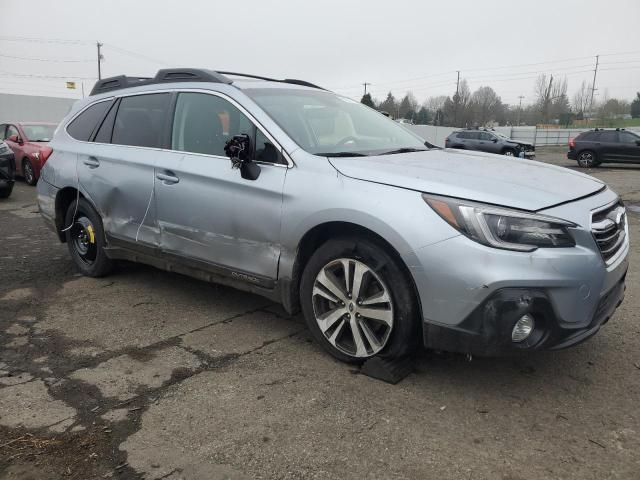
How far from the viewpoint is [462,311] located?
2750mm

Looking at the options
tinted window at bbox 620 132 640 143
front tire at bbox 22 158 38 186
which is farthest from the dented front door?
tinted window at bbox 620 132 640 143

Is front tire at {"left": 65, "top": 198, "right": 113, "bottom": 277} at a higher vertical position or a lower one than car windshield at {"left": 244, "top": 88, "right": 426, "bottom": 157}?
lower

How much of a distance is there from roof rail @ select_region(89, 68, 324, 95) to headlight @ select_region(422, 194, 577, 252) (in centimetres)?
220

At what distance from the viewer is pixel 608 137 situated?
22.2m

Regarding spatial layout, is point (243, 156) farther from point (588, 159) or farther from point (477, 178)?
point (588, 159)

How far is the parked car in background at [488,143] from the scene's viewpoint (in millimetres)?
26984

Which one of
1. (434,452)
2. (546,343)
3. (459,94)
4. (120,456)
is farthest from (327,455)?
(459,94)

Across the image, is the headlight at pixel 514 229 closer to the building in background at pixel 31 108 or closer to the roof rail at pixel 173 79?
the roof rail at pixel 173 79

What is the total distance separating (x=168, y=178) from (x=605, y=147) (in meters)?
22.5

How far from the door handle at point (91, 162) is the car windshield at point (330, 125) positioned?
5.71ft

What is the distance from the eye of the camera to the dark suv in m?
21.5

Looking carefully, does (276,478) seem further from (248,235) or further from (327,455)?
(248,235)

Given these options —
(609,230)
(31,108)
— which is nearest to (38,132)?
(609,230)

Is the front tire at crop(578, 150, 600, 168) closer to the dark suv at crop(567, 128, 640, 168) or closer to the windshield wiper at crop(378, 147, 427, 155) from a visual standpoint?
the dark suv at crop(567, 128, 640, 168)
